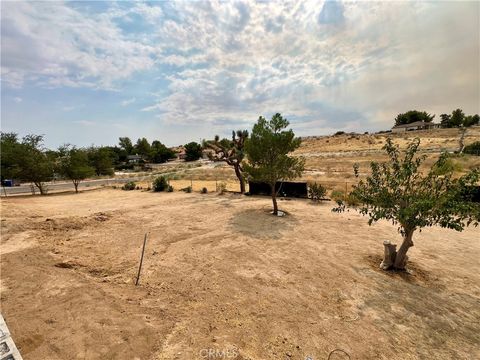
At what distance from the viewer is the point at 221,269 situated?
8.80 m

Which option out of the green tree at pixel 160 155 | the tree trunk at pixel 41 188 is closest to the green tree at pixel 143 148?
the green tree at pixel 160 155

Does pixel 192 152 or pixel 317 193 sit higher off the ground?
pixel 192 152

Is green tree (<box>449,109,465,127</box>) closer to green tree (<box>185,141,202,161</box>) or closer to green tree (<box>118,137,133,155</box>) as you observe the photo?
green tree (<box>185,141,202,161</box>)

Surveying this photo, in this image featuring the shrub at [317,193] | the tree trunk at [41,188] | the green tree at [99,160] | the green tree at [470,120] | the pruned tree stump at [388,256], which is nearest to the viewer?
the pruned tree stump at [388,256]

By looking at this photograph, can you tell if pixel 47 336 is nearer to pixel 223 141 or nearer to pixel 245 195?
pixel 245 195

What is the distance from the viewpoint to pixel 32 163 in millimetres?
28531

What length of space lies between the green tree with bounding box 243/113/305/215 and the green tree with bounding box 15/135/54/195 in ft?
88.2

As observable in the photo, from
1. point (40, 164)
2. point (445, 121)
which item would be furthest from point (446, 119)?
point (40, 164)

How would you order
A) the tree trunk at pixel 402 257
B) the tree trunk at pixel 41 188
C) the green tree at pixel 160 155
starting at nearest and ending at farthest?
the tree trunk at pixel 402 257, the tree trunk at pixel 41 188, the green tree at pixel 160 155

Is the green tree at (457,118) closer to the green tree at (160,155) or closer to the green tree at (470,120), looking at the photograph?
the green tree at (470,120)

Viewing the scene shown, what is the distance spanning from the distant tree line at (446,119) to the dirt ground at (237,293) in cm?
9140

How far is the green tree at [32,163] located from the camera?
28.5m

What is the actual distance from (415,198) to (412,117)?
4753 inches

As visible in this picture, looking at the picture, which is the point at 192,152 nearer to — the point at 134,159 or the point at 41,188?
the point at 134,159
